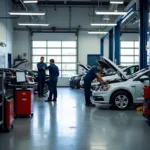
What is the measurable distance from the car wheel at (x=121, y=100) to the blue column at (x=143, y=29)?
320 cm

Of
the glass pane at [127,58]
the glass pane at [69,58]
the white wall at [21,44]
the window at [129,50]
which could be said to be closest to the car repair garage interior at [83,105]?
the white wall at [21,44]

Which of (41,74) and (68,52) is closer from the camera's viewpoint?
(41,74)

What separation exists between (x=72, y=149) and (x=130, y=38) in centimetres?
2146

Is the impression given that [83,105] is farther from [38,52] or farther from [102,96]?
[38,52]

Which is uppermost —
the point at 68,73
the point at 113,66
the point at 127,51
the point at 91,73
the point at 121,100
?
the point at 127,51

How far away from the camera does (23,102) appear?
8.53 meters

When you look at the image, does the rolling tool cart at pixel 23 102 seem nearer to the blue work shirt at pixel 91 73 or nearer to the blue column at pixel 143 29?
the blue work shirt at pixel 91 73

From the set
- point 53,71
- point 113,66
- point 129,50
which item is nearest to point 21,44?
point 129,50

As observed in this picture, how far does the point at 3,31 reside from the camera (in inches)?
831

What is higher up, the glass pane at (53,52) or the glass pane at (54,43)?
the glass pane at (54,43)

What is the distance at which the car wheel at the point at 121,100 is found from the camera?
1036 centimetres

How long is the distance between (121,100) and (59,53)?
15.6 m

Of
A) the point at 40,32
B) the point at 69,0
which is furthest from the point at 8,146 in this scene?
the point at 40,32

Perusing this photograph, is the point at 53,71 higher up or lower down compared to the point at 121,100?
higher up
